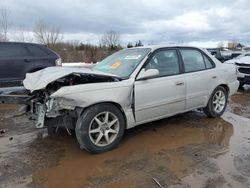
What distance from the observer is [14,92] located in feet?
14.6

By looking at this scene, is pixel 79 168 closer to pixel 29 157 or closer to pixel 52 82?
pixel 29 157

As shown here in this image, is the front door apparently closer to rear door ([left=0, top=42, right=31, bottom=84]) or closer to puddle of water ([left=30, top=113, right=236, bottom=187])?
puddle of water ([left=30, top=113, right=236, bottom=187])

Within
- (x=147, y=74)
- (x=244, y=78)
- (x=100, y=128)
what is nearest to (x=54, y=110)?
(x=100, y=128)

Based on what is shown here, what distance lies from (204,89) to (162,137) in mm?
1452

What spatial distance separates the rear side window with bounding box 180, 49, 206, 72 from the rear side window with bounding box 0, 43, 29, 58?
16.8ft

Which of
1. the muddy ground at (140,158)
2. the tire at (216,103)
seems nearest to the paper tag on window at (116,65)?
the muddy ground at (140,158)

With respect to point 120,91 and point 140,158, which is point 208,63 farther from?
point 140,158

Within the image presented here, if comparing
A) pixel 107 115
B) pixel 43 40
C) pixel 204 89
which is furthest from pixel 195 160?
pixel 43 40

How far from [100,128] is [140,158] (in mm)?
717

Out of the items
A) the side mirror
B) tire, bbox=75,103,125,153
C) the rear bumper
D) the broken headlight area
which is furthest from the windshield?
the rear bumper

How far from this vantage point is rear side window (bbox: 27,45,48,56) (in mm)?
8281

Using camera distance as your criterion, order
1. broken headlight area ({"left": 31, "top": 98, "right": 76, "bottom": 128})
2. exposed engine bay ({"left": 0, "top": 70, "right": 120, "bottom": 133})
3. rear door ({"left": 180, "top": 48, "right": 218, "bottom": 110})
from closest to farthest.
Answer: broken headlight area ({"left": 31, "top": 98, "right": 76, "bottom": 128}), exposed engine bay ({"left": 0, "top": 70, "right": 120, "bottom": 133}), rear door ({"left": 180, "top": 48, "right": 218, "bottom": 110})

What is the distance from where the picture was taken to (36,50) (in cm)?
835

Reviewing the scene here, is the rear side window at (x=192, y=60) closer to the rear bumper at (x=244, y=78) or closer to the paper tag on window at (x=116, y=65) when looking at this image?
the paper tag on window at (x=116, y=65)
